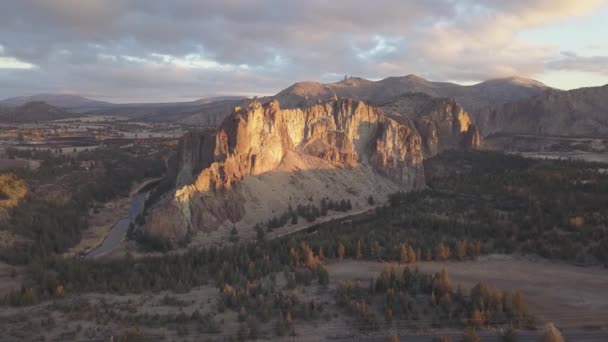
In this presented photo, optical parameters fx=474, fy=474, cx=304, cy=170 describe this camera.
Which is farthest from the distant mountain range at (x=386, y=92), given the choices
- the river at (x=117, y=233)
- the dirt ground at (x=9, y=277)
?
the dirt ground at (x=9, y=277)

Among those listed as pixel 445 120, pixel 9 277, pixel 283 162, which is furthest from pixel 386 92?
pixel 9 277

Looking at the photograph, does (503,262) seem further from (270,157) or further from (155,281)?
(270,157)

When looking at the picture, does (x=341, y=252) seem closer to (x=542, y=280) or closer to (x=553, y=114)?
(x=542, y=280)

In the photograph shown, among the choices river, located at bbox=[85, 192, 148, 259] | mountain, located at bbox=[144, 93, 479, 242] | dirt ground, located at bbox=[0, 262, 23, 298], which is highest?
mountain, located at bbox=[144, 93, 479, 242]

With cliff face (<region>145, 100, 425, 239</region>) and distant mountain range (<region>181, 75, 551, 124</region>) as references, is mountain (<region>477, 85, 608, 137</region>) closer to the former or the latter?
distant mountain range (<region>181, 75, 551, 124</region>)

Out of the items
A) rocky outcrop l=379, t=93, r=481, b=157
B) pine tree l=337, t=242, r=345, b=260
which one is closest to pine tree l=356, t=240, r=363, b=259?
pine tree l=337, t=242, r=345, b=260

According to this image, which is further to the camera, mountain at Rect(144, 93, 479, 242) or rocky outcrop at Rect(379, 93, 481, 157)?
rocky outcrop at Rect(379, 93, 481, 157)

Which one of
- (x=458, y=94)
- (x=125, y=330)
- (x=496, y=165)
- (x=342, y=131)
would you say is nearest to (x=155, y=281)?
(x=125, y=330)

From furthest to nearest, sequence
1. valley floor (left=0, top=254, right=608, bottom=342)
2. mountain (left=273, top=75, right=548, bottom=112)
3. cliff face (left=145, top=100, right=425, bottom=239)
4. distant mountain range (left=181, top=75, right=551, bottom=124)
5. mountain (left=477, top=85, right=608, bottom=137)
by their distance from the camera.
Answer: mountain (left=273, top=75, right=548, bottom=112) → distant mountain range (left=181, top=75, right=551, bottom=124) → mountain (left=477, top=85, right=608, bottom=137) → cliff face (left=145, top=100, right=425, bottom=239) → valley floor (left=0, top=254, right=608, bottom=342)
